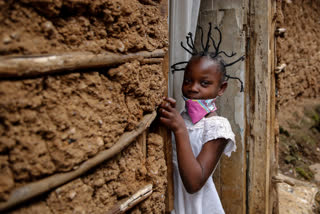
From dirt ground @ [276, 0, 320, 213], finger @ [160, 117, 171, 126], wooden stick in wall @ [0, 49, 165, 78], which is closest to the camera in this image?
wooden stick in wall @ [0, 49, 165, 78]

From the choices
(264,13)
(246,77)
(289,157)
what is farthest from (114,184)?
(289,157)

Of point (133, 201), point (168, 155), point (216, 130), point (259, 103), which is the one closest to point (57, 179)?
point (133, 201)

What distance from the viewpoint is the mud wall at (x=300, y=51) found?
5.10 metres

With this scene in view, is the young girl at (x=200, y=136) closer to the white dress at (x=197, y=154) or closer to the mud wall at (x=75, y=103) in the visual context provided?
the white dress at (x=197, y=154)

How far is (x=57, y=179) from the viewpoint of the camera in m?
0.69

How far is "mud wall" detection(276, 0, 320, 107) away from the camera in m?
5.10

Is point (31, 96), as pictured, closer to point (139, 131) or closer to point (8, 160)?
point (8, 160)

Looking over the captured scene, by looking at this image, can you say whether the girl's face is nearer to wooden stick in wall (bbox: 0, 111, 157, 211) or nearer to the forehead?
the forehead

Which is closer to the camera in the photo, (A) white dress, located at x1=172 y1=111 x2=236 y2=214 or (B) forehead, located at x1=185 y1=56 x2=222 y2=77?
(A) white dress, located at x1=172 y1=111 x2=236 y2=214

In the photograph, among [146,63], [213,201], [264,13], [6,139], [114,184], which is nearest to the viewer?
[6,139]

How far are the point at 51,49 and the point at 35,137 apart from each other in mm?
216

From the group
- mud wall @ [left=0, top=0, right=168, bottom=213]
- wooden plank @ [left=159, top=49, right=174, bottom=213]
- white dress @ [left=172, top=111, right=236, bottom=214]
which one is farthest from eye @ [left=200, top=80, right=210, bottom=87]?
mud wall @ [left=0, top=0, right=168, bottom=213]

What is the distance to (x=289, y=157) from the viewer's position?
4.99m

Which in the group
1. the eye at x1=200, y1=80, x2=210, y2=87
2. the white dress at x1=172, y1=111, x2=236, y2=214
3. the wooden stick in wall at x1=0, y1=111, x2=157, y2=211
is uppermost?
the eye at x1=200, y1=80, x2=210, y2=87
